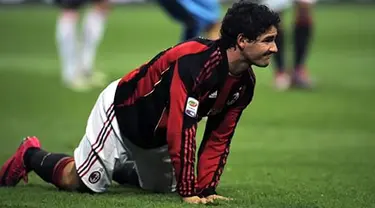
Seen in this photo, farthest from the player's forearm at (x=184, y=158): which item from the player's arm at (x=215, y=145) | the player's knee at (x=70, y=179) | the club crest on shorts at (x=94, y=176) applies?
the player's knee at (x=70, y=179)

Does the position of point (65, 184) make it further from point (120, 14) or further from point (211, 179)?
point (120, 14)

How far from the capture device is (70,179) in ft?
21.4

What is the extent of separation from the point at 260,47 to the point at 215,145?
28.4 inches

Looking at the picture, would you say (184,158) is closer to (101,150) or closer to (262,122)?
(101,150)

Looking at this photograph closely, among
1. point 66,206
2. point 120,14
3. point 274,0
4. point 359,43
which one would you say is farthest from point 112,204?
point 120,14

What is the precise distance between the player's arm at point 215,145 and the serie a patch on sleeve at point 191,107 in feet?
1.35

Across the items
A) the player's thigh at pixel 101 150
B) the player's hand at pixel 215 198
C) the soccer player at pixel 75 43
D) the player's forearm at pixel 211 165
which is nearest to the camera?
the player's hand at pixel 215 198

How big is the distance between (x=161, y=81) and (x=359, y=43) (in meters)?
13.4

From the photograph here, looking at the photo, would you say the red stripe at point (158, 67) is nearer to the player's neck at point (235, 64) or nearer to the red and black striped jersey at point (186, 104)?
the red and black striped jersey at point (186, 104)

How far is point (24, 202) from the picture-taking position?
240 inches

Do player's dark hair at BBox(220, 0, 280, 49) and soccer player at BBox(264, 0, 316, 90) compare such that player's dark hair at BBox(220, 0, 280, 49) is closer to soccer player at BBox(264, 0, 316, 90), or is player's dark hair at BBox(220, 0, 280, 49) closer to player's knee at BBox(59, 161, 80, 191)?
player's knee at BBox(59, 161, 80, 191)

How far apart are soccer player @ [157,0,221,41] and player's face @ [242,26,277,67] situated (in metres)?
5.41

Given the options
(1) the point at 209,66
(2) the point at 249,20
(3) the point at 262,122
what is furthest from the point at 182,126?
(3) the point at 262,122

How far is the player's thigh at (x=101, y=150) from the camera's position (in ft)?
20.9
